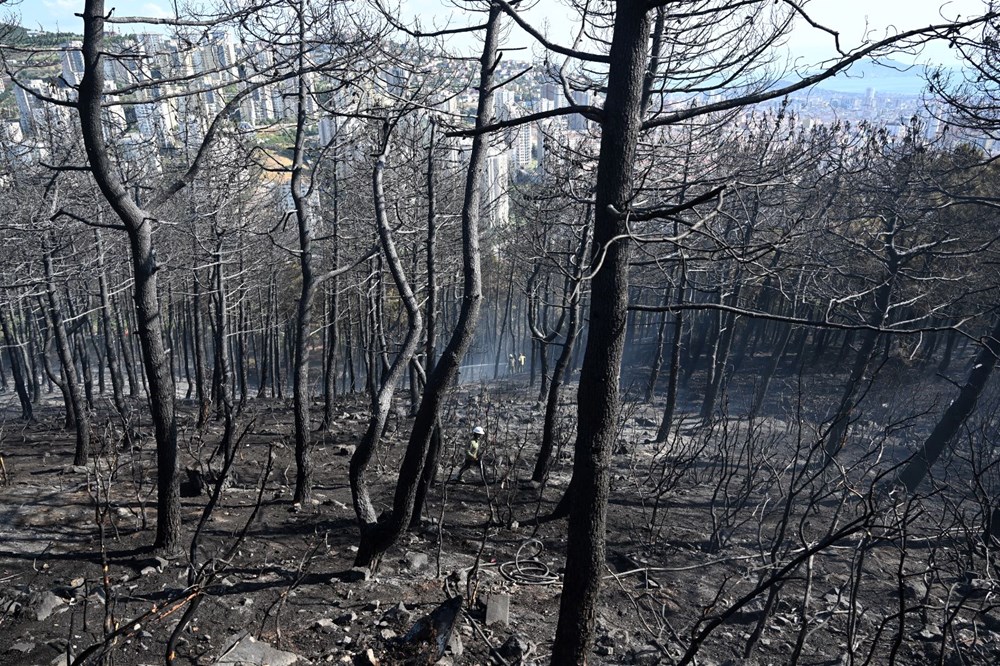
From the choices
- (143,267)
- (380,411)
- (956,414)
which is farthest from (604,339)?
(956,414)

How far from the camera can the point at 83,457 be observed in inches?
376

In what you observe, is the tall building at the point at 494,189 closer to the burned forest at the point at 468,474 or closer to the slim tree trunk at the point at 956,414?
the burned forest at the point at 468,474

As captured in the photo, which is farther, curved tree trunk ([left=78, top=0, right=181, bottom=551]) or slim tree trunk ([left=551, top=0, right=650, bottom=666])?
curved tree trunk ([left=78, top=0, right=181, bottom=551])

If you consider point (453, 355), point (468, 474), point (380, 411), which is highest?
point (453, 355)

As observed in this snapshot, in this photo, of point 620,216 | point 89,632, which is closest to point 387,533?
point 89,632

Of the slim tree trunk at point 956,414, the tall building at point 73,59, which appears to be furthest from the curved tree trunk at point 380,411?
the slim tree trunk at point 956,414

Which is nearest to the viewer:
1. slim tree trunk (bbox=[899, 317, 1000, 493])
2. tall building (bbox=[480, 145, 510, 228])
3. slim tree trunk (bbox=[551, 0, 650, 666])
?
slim tree trunk (bbox=[551, 0, 650, 666])

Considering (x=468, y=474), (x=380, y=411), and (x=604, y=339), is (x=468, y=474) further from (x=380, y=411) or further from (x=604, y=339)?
(x=604, y=339)

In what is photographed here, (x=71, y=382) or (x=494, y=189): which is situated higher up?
(x=494, y=189)

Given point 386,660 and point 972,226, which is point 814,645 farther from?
point 972,226

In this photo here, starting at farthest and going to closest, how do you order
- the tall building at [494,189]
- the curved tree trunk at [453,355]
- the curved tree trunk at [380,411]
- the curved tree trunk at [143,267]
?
the tall building at [494,189] < the curved tree trunk at [380,411] < the curved tree trunk at [453,355] < the curved tree trunk at [143,267]

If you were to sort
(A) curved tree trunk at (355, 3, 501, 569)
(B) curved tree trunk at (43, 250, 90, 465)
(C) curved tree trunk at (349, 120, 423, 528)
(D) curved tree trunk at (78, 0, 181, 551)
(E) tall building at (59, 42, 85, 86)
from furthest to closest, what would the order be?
(B) curved tree trunk at (43, 250, 90, 465), (C) curved tree trunk at (349, 120, 423, 528), (A) curved tree trunk at (355, 3, 501, 569), (E) tall building at (59, 42, 85, 86), (D) curved tree trunk at (78, 0, 181, 551)

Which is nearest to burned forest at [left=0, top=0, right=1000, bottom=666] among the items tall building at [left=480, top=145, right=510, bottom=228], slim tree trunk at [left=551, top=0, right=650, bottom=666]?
slim tree trunk at [left=551, top=0, right=650, bottom=666]

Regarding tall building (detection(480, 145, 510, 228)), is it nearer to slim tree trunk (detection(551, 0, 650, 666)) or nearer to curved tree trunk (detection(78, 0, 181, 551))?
slim tree trunk (detection(551, 0, 650, 666))
